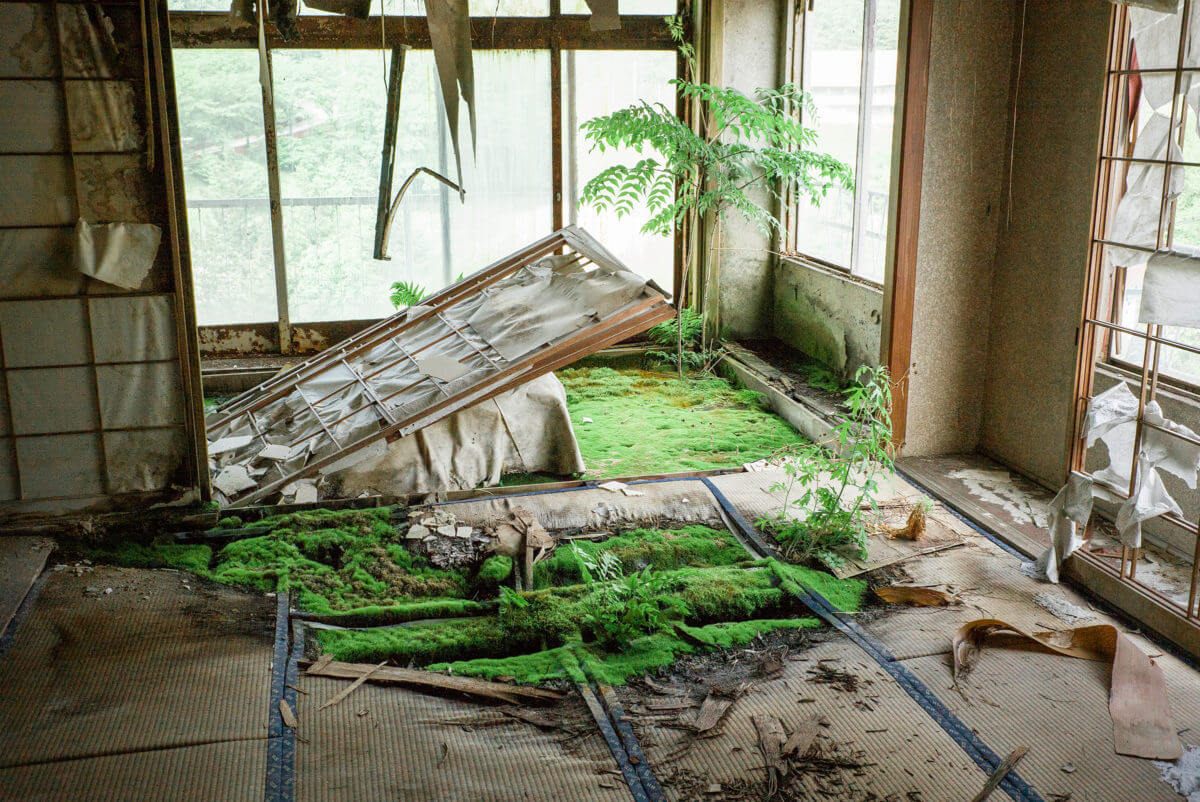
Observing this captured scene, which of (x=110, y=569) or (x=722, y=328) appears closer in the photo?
(x=110, y=569)

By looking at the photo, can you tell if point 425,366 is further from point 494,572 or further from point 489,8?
point 489,8

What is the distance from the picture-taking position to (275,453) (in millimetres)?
5402

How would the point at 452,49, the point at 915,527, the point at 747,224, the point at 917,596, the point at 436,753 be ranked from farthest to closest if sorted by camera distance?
the point at 747,224 < the point at 915,527 < the point at 917,596 < the point at 452,49 < the point at 436,753

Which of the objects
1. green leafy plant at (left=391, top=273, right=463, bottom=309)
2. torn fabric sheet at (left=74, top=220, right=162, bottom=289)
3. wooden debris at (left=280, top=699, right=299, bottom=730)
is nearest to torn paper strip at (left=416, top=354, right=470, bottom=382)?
torn fabric sheet at (left=74, top=220, right=162, bottom=289)

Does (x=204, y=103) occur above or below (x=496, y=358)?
above

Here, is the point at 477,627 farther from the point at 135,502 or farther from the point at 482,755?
the point at 135,502

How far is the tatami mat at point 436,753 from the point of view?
9.43 feet

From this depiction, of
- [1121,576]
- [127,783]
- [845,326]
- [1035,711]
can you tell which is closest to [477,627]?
[127,783]

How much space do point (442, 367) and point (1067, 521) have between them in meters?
3.51

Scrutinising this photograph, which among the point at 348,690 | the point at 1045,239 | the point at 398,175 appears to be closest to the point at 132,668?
the point at 348,690

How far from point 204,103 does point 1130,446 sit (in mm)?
6955

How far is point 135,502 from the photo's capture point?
16.0ft

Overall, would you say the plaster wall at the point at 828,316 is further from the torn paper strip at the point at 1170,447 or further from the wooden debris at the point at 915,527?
the torn paper strip at the point at 1170,447

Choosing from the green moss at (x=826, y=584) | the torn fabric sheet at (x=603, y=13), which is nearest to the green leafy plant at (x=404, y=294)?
the green moss at (x=826, y=584)
